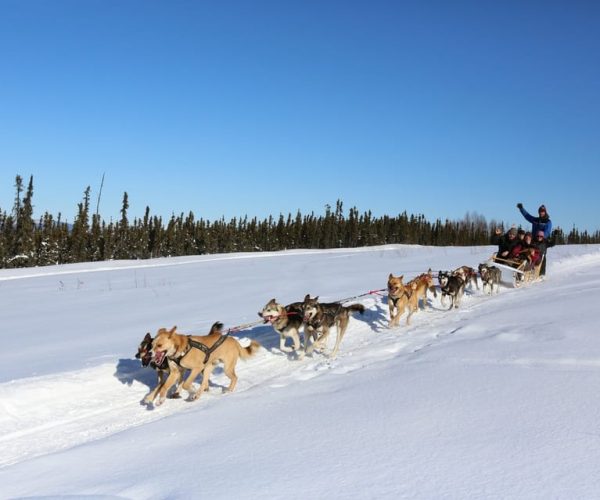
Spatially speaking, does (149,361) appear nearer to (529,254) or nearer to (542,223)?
(529,254)

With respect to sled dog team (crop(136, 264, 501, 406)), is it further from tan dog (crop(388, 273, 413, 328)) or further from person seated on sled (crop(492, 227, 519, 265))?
person seated on sled (crop(492, 227, 519, 265))

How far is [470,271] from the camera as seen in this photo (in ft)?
39.2

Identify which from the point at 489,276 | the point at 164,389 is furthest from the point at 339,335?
the point at 489,276

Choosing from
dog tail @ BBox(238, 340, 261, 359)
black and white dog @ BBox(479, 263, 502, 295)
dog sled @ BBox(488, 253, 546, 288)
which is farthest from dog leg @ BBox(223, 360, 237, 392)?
dog sled @ BBox(488, 253, 546, 288)

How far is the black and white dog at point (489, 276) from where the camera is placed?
12266 mm

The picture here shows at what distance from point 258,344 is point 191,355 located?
1177mm

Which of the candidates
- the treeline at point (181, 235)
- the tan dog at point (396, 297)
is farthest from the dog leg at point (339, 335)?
the treeline at point (181, 235)

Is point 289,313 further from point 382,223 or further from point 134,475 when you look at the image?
point 382,223

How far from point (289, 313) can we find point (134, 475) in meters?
4.22

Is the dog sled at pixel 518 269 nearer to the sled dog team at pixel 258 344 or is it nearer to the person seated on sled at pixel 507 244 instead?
the person seated on sled at pixel 507 244

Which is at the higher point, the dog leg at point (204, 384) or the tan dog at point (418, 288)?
the tan dog at point (418, 288)

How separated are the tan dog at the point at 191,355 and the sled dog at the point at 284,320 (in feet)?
3.60

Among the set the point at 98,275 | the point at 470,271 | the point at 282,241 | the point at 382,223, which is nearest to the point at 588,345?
the point at 470,271

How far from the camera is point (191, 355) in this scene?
5.61m
